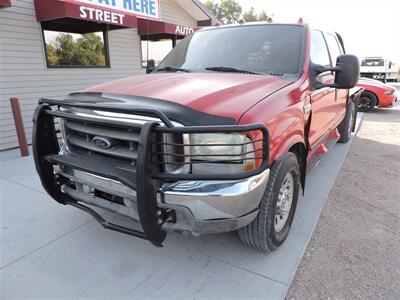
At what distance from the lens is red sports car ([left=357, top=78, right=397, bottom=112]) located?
991 centimetres

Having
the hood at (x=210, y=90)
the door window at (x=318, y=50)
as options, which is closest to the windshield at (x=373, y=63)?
the door window at (x=318, y=50)

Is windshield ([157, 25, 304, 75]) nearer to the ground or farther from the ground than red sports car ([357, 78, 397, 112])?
farther from the ground

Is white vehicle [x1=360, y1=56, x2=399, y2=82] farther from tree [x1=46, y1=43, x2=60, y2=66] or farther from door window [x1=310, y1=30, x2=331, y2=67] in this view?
tree [x1=46, y1=43, x2=60, y2=66]

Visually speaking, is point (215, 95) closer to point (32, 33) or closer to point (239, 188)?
point (239, 188)

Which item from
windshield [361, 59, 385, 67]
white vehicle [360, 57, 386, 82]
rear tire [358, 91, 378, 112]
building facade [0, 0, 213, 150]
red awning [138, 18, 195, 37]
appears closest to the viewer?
building facade [0, 0, 213, 150]

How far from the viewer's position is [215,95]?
2.18 meters

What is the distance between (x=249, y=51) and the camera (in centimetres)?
312

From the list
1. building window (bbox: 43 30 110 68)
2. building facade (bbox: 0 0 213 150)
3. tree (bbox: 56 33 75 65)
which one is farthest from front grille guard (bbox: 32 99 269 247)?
tree (bbox: 56 33 75 65)

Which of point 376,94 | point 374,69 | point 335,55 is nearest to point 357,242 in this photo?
point 335,55

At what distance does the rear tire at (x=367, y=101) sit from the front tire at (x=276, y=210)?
8979 millimetres

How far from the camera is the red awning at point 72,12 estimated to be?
5.88 meters

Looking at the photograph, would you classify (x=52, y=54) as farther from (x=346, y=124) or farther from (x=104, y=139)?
(x=346, y=124)

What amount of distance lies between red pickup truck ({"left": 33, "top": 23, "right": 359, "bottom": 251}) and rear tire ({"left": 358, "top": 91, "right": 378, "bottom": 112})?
831 centimetres

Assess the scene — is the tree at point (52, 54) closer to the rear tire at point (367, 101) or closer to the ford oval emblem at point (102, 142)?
the ford oval emblem at point (102, 142)
